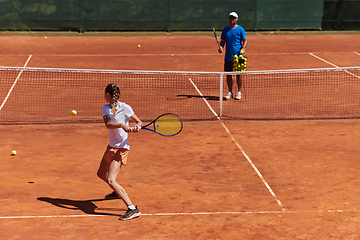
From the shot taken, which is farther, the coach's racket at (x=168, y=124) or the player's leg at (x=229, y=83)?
the player's leg at (x=229, y=83)

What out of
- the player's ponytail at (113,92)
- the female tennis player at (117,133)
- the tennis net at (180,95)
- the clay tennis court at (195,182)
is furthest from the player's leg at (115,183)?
the tennis net at (180,95)

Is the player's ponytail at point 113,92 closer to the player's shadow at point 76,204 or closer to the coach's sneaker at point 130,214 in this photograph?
the coach's sneaker at point 130,214

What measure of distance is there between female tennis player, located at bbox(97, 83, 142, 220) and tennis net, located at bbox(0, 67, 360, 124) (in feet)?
16.4

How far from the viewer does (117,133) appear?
6.27m

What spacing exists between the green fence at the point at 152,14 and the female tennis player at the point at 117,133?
62.6ft

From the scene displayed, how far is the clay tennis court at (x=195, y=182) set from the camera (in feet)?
19.8

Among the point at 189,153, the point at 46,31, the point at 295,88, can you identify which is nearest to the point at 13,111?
the point at 189,153

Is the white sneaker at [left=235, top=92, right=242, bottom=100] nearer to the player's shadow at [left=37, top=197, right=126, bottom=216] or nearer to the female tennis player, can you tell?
the player's shadow at [left=37, top=197, right=126, bottom=216]

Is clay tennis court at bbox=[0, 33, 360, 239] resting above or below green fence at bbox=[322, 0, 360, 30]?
below

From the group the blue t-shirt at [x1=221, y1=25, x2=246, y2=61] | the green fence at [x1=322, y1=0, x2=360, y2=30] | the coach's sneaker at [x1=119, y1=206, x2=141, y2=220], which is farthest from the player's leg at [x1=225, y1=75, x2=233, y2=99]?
the green fence at [x1=322, y1=0, x2=360, y2=30]

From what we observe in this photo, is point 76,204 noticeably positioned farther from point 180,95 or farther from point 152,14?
point 152,14

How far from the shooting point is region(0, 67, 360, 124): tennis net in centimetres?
1168

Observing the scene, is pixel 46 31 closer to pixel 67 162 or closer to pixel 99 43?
pixel 99 43

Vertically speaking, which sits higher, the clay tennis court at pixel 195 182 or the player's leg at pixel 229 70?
the player's leg at pixel 229 70
